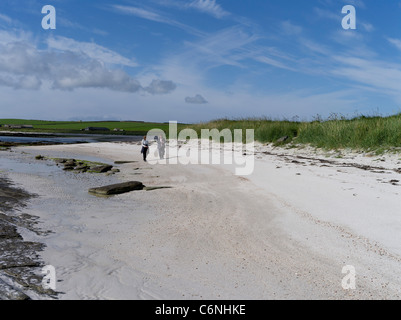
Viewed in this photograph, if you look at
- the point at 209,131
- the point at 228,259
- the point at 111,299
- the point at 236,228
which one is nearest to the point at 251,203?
A: the point at 236,228

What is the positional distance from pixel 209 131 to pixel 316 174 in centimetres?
2642

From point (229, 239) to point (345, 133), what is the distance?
17.7m

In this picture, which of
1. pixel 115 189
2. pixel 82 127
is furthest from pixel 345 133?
pixel 82 127

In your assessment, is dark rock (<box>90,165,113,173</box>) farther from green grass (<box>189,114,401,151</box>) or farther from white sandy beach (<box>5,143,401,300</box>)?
green grass (<box>189,114,401,151</box>)

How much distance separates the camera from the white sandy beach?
4.85 metres

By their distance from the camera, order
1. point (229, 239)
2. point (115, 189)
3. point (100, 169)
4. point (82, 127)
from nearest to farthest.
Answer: point (229, 239), point (115, 189), point (100, 169), point (82, 127)

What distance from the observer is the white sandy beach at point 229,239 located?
485cm

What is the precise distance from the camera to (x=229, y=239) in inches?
276

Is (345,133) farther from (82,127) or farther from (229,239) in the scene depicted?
(82,127)

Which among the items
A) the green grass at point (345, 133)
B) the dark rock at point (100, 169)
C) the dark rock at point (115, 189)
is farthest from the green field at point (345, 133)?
the dark rock at point (100, 169)

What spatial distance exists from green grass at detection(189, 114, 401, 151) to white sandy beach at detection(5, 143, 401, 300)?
21.4 feet

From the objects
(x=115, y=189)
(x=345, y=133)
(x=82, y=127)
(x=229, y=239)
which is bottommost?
(x=229, y=239)

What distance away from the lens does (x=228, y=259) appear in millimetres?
5902
